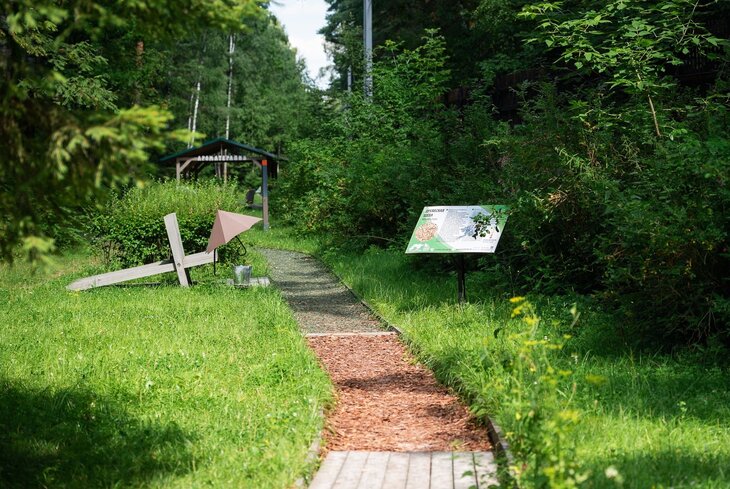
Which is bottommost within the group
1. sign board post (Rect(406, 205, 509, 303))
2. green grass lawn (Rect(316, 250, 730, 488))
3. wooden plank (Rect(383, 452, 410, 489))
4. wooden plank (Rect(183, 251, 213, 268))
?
wooden plank (Rect(383, 452, 410, 489))

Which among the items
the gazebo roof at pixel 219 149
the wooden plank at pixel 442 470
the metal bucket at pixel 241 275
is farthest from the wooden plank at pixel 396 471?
the gazebo roof at pixel 219 149

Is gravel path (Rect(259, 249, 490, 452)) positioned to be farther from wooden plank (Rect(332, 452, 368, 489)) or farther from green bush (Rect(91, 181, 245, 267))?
green bush (Rect(91, 181, 245, 267))

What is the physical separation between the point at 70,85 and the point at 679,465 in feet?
69.8

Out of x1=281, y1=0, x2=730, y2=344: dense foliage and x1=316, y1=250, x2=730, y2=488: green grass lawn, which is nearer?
x1=316, y1=250, x2=730, y2=488: green grass lawn

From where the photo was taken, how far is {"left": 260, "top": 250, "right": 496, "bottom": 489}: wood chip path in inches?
214

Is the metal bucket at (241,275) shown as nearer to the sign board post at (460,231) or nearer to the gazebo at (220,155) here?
the sign board post at (460,231)

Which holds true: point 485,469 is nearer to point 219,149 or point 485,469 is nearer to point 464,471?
point 464,471

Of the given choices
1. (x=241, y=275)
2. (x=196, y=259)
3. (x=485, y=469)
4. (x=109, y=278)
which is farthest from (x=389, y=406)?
(x=109, y=278)

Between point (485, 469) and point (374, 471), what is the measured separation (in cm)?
67

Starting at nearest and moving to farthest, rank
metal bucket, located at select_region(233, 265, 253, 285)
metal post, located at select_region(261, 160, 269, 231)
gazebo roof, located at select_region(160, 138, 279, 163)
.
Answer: metal bucket, located at select_region(233, 265, 253, 285) < metal post, located at select_region(261, 160, 269, 231) < gazebo roof, located at select_region(160, 138, 279, 163)

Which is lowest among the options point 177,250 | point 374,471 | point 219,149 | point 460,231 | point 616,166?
point 374,471

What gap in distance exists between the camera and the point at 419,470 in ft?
18.1

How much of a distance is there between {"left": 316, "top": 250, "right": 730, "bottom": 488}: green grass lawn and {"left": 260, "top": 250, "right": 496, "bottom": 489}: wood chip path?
227 millimetres

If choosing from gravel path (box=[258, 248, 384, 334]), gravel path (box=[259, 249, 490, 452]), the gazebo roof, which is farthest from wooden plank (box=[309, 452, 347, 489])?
the gazebo roof
